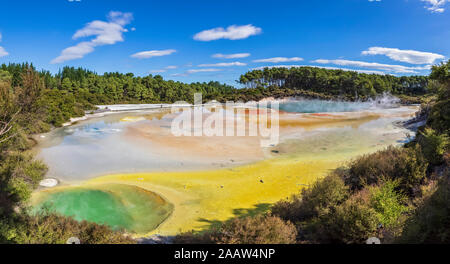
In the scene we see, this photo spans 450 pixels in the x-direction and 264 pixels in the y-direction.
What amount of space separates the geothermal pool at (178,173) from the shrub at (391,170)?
223 centimetres

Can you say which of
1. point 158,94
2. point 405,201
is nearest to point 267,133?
point 405,201

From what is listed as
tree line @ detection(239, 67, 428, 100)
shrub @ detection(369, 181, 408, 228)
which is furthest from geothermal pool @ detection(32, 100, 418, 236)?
tree line @ detection(239, 67, 428, 100)

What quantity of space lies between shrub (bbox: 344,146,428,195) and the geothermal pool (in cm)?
223

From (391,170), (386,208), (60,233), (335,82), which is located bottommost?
(60,233)

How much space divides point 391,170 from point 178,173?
929 centimetres

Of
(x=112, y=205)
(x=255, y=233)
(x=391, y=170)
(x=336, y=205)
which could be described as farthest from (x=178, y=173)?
(x=391, y=170)

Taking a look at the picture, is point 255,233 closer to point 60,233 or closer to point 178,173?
point 60,233

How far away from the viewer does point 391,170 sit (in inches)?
319

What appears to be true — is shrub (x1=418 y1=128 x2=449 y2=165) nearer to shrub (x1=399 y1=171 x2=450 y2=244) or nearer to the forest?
the forest

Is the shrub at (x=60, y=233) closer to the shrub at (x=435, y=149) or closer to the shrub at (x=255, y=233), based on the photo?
the shrub at (x=255, y=233)

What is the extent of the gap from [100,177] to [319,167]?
447 inches

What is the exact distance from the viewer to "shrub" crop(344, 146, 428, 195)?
7500mm

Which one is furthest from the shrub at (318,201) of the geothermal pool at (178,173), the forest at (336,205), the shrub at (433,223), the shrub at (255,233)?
the shrub at (433,223)
